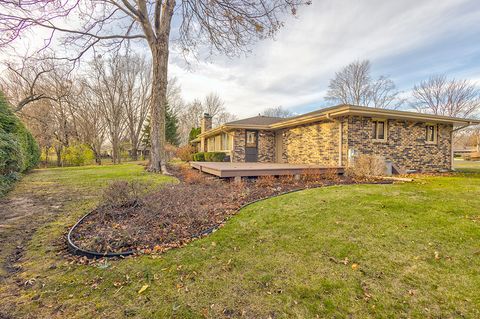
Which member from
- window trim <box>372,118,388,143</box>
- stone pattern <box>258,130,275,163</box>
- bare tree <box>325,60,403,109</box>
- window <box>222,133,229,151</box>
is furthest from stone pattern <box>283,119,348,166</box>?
bare tree <box>325,60,403,109</box>

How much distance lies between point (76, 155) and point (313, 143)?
→ 20.3 meters

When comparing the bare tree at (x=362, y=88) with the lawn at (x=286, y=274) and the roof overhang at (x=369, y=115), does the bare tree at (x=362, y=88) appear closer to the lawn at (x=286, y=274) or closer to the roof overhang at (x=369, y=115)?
the roof overhang at (x=369, y=115)

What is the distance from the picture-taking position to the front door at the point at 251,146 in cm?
1440

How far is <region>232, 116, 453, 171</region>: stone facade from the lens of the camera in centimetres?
957

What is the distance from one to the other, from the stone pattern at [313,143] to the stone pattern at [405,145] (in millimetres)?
646

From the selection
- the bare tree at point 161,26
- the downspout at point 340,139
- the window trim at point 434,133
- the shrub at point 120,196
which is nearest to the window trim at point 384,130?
the downspout at point 340,139

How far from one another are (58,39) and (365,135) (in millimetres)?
12917

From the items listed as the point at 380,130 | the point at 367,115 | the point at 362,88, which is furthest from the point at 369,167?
the point at 362,88

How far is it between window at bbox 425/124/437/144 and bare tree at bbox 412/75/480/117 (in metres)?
21.5

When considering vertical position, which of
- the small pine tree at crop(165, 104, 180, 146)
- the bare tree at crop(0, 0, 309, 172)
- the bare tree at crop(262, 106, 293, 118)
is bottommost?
the small pine tree at crop(165, 104, 180, 146)

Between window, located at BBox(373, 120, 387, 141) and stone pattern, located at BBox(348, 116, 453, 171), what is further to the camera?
window, located at BBox(373, 120, 387, 141)

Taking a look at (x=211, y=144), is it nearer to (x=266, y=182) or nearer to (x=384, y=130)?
(x=266, y=182)

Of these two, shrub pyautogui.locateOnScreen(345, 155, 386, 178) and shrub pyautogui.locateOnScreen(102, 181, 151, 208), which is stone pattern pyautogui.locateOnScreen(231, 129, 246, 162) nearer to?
shrub pyautogui.locateOnScreen(345, 155, 386, 178)

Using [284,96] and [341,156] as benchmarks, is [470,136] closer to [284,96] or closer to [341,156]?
[284,96]
